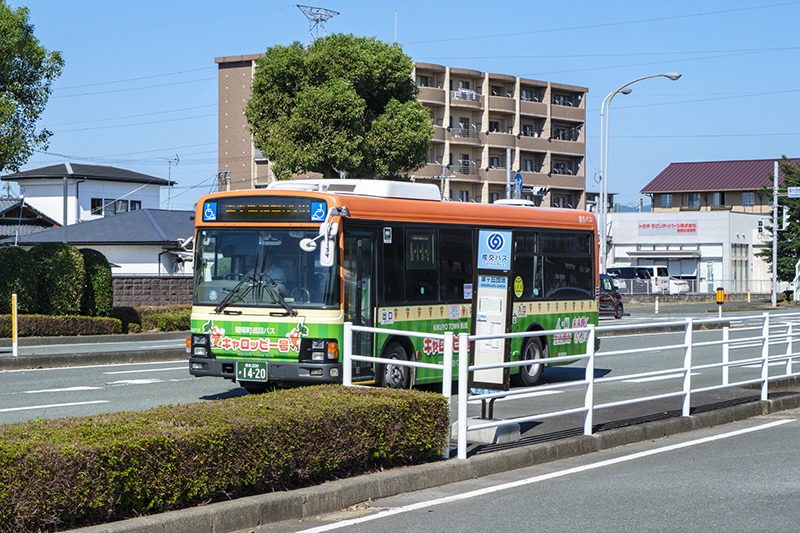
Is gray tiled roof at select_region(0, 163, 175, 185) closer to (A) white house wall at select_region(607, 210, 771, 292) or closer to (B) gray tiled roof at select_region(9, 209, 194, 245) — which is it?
(B) gray tiled roof at select_region(9, 209, 194, 245)

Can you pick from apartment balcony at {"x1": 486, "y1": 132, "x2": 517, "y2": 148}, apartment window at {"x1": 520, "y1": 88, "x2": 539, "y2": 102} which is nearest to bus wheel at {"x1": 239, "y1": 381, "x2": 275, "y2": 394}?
apartment balcony at {"x1": 486, "y1": 132, "x2": 517, "y2": 148}

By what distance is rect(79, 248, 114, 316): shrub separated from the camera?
30062 millimetres

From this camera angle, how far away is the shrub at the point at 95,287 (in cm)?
3006

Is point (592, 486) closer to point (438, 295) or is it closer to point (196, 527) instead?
point (196, 527)

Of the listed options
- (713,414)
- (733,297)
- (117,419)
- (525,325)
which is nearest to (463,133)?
(733,297)

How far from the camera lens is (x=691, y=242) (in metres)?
78.9

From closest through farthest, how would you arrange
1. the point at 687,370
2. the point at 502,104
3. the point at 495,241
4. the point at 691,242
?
the point at 495,241, the point at 687,370, the point at 691,242, the point at 502,104

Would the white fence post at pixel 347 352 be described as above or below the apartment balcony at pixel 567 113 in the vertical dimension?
below

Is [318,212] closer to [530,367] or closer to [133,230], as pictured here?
[530,367]

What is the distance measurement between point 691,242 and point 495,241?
7182 centimetres

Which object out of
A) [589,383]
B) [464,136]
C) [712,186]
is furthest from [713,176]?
[589,383]

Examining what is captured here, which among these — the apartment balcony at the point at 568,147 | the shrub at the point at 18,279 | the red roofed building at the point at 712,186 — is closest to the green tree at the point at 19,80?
the shrub at the point at 18,279

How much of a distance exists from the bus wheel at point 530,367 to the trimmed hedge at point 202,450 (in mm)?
8694

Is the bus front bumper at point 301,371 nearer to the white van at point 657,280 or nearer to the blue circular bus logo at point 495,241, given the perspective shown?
the blue circular bus logo at point 495,241
